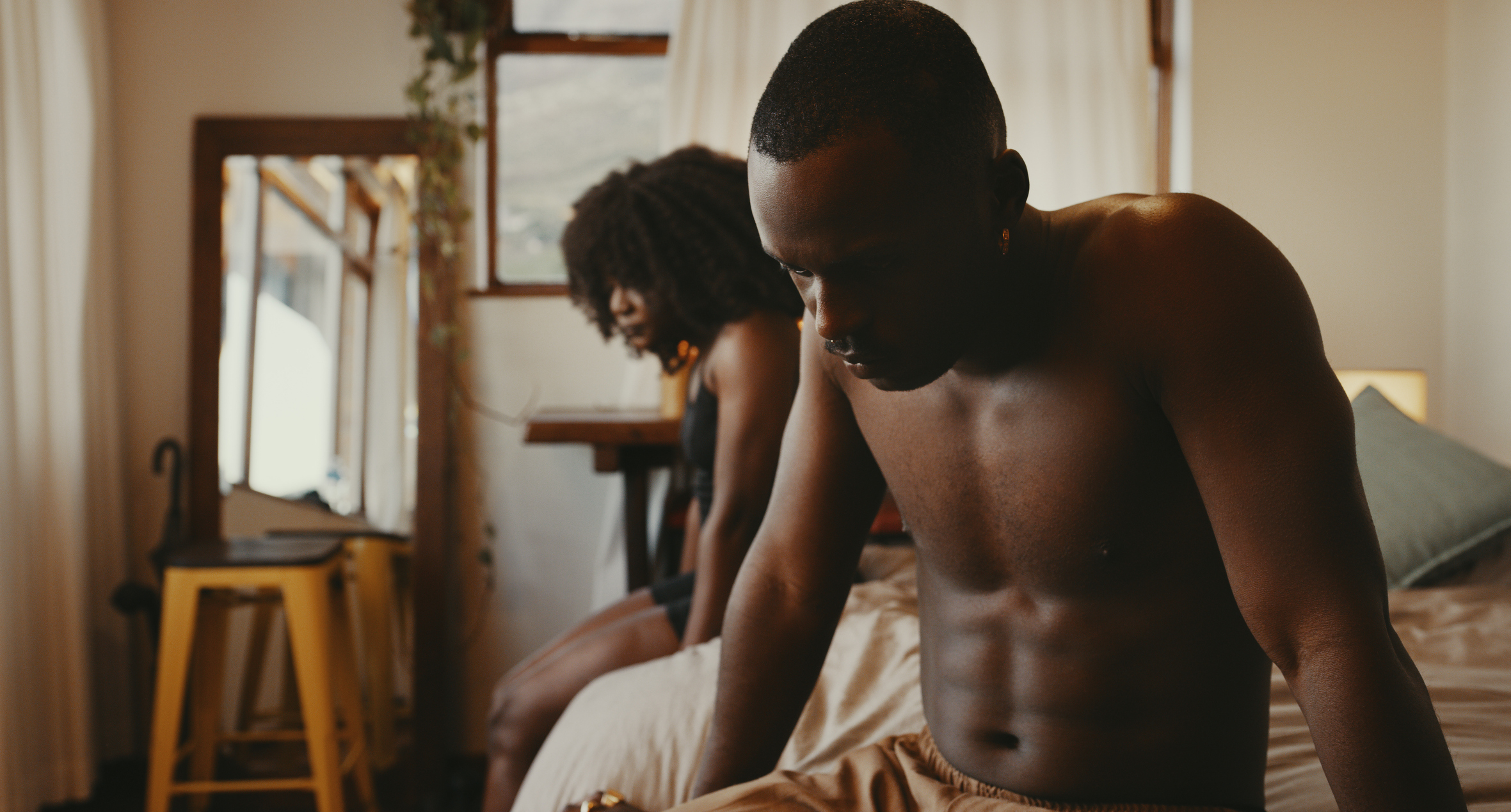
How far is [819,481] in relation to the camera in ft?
2.98

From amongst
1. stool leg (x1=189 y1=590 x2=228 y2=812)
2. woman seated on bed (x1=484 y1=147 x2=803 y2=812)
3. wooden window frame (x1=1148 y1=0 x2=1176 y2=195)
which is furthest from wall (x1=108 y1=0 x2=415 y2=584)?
wooden window frame (x1=1148 y1=0 x2=1176 y2=195)

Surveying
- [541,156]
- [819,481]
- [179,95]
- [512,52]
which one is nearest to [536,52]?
[512,52]

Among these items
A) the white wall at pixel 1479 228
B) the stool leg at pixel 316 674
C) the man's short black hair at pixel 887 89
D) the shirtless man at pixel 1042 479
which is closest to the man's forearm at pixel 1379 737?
the shirtless man at pixel 1042 479

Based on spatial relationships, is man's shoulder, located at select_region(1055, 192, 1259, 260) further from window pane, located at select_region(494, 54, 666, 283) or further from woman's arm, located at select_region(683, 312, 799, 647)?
window pane, located at select_region(494, 54, 666, 283)

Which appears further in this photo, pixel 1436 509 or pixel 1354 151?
pixel 1354 151

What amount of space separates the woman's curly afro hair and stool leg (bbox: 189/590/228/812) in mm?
1412

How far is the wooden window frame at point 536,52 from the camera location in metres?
3.13

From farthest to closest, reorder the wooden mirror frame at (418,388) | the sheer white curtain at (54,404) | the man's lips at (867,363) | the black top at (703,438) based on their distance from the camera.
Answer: the wooden mirror frame at (418,388) → the sheer white curtain at (54,404) → the black top at (703,438) → the man's lips at (867,363)

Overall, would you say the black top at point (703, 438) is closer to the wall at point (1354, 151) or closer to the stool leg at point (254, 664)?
the stool leg at point (254, 664)

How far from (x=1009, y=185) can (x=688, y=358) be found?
1.53 m

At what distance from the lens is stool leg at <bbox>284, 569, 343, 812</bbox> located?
95.0 inches

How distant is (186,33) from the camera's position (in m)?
3.11

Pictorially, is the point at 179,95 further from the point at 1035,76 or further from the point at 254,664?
the point at 1035,76

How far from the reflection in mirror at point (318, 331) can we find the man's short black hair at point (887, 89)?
8.79ft
